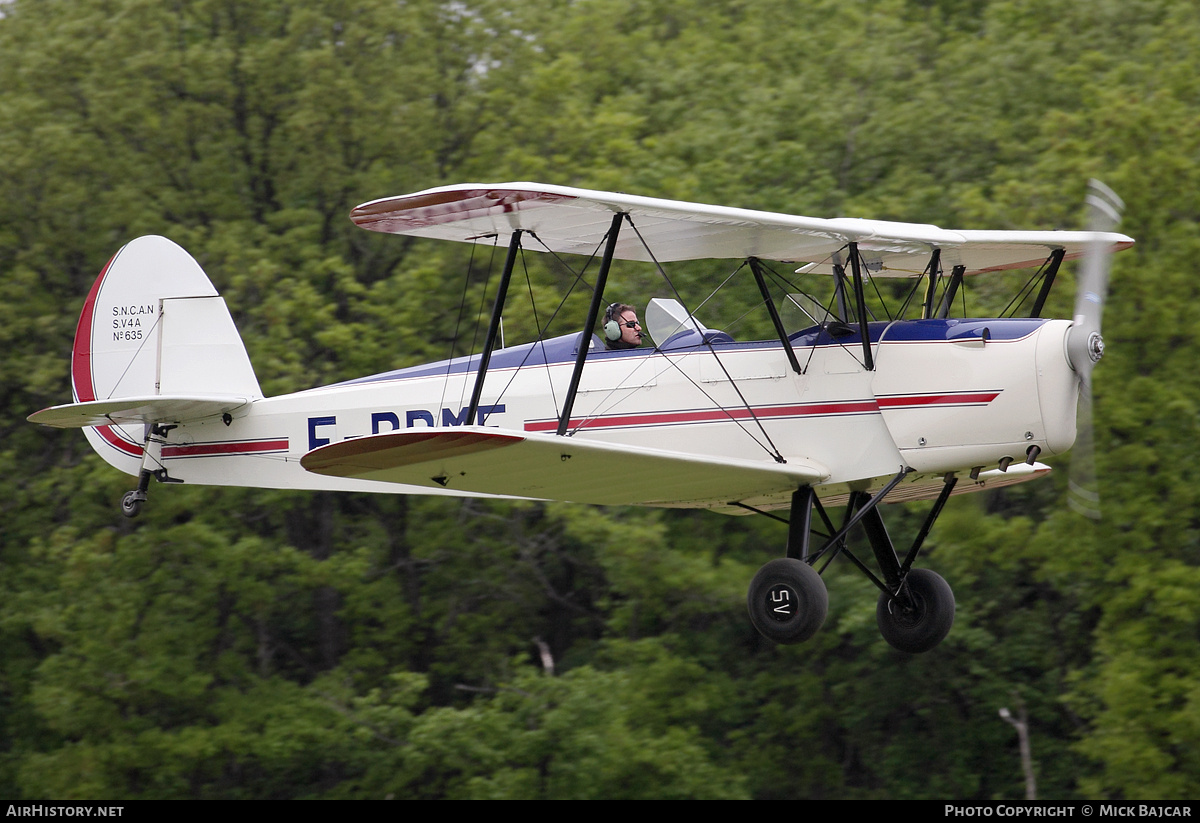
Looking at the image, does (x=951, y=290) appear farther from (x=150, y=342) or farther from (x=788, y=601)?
(x=150, y=342)

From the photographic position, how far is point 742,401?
29.0ft

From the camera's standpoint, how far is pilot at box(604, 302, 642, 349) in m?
9.41

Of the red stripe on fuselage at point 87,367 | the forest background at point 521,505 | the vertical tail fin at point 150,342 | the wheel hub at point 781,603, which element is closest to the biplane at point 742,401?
the wheel hub at point 781,603

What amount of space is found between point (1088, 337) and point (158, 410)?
6.47 metres

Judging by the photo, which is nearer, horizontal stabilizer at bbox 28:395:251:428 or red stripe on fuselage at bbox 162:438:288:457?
horizontal stabilizer at bbox 28:395:251:428

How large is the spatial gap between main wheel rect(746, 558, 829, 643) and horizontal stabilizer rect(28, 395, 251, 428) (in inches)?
175

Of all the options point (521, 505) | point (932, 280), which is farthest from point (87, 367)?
point (521, 505)

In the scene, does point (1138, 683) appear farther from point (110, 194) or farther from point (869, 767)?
point (110, 194)

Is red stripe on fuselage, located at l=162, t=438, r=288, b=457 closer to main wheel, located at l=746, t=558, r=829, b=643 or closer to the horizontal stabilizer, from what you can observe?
the horizontal stabilizer

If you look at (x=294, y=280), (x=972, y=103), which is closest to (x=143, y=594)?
(x=294, y=280)

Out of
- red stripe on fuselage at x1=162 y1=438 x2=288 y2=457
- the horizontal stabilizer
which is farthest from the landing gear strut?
the horizontal stabilizer

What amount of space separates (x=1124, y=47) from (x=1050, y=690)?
961 cm

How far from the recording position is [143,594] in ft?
60.4

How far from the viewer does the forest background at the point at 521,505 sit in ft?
51.9
